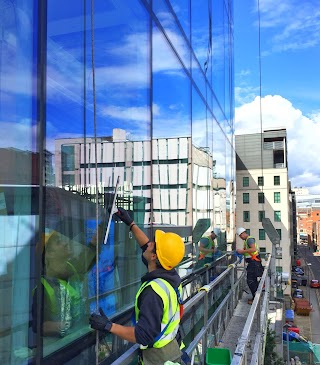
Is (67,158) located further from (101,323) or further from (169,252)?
(101,323)

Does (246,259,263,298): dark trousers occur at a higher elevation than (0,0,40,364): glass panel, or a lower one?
lower

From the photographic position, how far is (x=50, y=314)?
9.02 ft

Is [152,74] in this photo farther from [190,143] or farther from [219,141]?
[219,141]

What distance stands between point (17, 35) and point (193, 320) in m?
5.07

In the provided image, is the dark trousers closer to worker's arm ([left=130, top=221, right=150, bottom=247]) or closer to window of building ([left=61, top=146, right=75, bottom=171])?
worker's arm ([left=130, top=221, right=150, bottom=247])

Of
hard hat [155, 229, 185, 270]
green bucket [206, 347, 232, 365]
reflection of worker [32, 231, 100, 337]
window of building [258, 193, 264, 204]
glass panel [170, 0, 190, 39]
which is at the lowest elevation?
green bucket [206, 347, 232, 365]

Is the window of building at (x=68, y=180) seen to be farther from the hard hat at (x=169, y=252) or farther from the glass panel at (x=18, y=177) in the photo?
the hard hat at (x=169, y=252)

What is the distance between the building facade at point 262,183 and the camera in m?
62.6

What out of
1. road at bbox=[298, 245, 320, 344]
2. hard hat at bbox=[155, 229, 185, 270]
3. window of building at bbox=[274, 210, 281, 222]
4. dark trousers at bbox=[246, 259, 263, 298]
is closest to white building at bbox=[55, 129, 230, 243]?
hard hat at bbox=[155, 229, 185, 270]

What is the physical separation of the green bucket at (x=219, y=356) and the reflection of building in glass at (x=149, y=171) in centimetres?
177

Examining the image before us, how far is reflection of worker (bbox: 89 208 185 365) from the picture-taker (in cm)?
255

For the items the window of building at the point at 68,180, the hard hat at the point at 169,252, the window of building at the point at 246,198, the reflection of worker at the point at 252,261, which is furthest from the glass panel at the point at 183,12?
the window of building at the point at 246,198

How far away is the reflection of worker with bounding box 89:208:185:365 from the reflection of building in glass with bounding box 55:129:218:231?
0.92m

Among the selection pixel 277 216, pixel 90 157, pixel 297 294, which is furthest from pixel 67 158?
pixel 297 294
